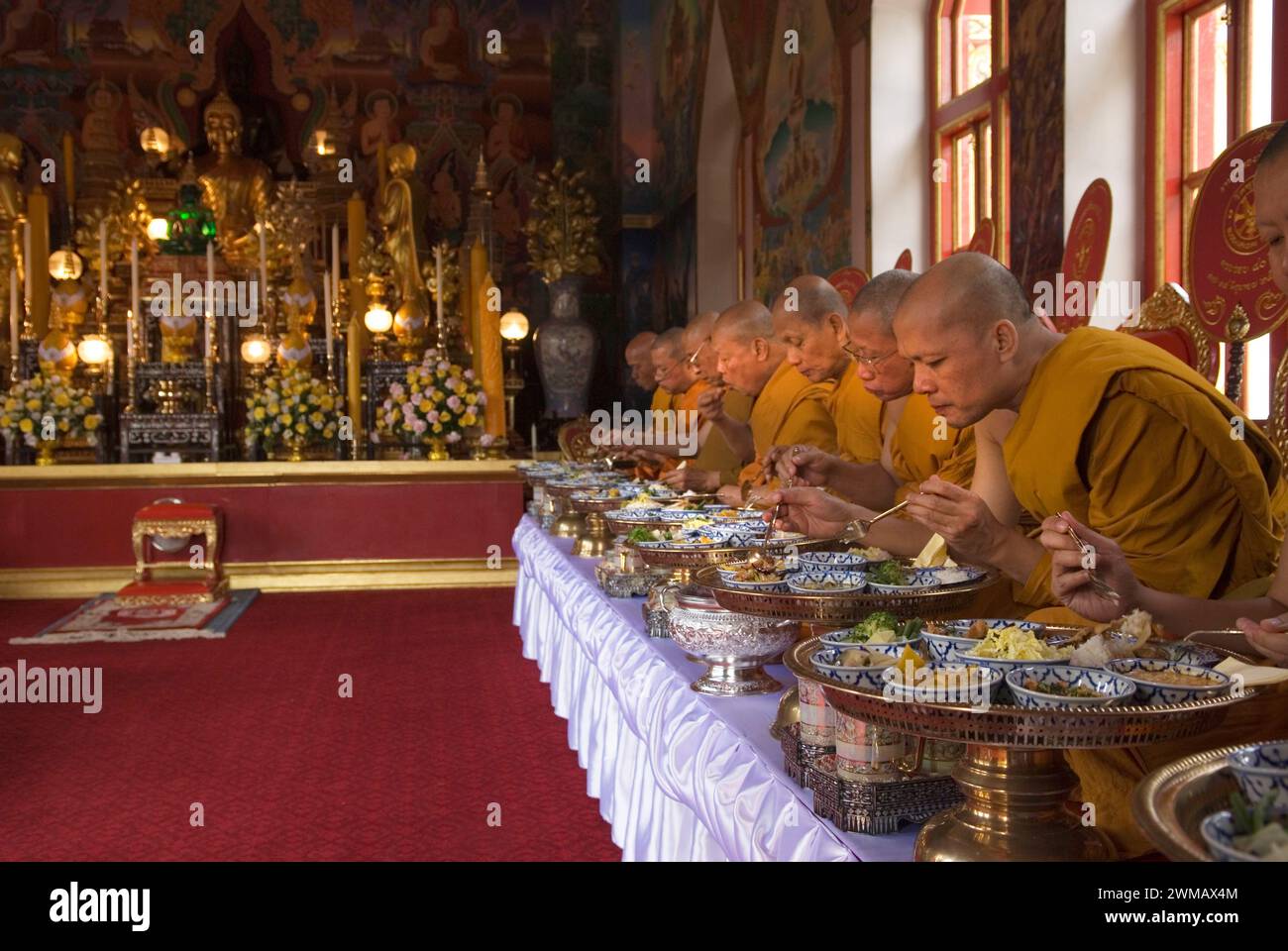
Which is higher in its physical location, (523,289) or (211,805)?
(523,289)

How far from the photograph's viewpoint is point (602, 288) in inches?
533

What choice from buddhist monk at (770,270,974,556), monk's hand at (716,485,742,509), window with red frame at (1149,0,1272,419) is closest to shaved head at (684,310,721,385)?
monk's hand at (716,485,742,509)

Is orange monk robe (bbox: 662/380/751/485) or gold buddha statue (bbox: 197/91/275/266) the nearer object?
orange monk robe (bbox: 662/380/751/485)

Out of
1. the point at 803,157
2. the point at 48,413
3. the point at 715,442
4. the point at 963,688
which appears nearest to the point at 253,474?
the point at 48,413

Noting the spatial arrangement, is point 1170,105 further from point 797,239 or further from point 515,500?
point 515,500

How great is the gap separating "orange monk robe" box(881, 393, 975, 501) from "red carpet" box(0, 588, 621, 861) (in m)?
1.32

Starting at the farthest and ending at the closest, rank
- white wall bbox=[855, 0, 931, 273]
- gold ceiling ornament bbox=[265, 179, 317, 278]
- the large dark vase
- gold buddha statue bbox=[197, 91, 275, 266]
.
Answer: the large dark vase → gold buddha statue bbox=[197, 91, 275, 266] → gold ceiling ornament bbox=[265, 179, 317, 278] → white wall bbox=[855, 0, 931, 273]

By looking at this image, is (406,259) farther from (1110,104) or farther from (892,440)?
(892,440)

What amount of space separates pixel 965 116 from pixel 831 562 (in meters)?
4.56

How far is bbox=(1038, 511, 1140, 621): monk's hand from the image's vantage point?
5.23 ft

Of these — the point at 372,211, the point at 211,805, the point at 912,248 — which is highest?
the point at 372,211

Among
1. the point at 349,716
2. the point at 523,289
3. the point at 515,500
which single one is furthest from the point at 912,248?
the point at 523,289

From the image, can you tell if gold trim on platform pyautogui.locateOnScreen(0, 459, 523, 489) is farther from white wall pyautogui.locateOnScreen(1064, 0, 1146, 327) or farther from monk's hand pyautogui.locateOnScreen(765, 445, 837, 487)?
monk's hand pyautogui.locateOnScreen(765, 445, 837, 487)

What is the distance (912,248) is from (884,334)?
3.60 metres
